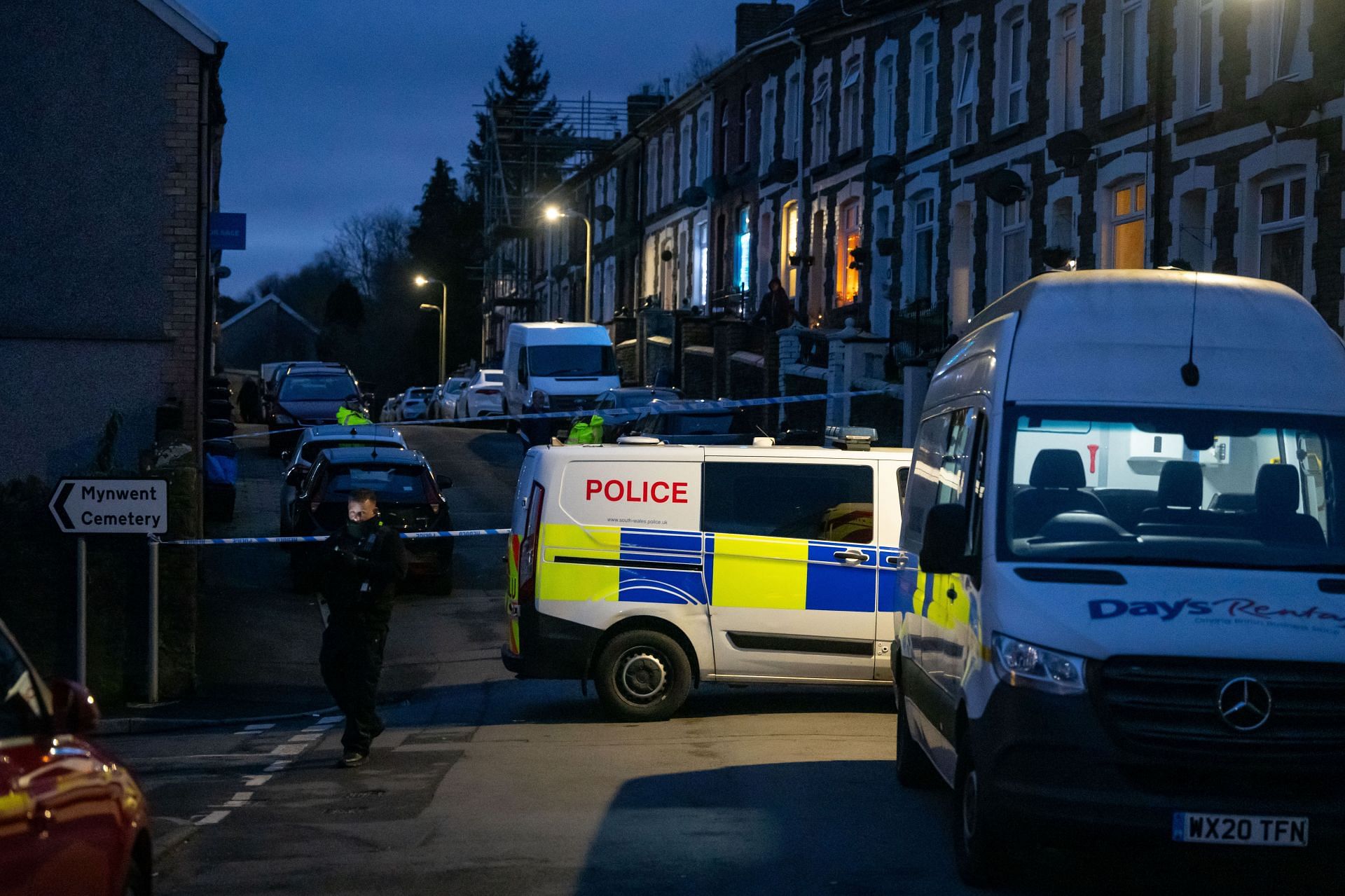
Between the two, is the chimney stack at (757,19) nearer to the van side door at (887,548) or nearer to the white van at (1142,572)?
the van side door at (887,548)

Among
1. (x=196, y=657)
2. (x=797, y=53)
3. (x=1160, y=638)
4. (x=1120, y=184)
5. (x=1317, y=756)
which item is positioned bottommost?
(x=196, y=657)

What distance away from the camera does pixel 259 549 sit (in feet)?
78.4

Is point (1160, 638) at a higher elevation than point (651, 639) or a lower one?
higher

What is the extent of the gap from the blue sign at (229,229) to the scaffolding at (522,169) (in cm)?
4012

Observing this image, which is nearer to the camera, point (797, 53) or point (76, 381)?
point (76, 381)

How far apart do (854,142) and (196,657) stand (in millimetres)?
22712

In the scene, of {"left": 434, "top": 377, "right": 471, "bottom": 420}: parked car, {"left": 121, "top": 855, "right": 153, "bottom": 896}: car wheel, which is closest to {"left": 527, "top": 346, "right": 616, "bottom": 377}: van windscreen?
{"left": 434, "top": 377, "right": 471, "bottom": 420}: parked car

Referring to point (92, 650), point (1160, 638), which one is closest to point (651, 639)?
point (92, 650)

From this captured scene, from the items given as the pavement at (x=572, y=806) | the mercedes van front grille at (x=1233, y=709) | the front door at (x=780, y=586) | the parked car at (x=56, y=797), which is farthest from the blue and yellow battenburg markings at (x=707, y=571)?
the parked car at (x=56, y=797)

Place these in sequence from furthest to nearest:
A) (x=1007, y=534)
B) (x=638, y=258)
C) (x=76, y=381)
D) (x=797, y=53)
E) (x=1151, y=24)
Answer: (x=638, y=258) < (x=797, y=53) < (x=1151, y=24) < (x=76, y=381) < (x=1007, y=534)

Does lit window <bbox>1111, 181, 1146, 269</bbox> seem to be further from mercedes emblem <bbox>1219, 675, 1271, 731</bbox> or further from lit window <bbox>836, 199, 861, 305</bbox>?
mercedes emblem <bbox>1219, 675, 1271, 731</bbox>

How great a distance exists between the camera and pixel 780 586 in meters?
12.6

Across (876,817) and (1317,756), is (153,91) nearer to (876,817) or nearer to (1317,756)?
(876,817)

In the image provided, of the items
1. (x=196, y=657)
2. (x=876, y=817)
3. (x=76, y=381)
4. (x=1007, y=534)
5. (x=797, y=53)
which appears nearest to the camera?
(x=1007, y=534)
